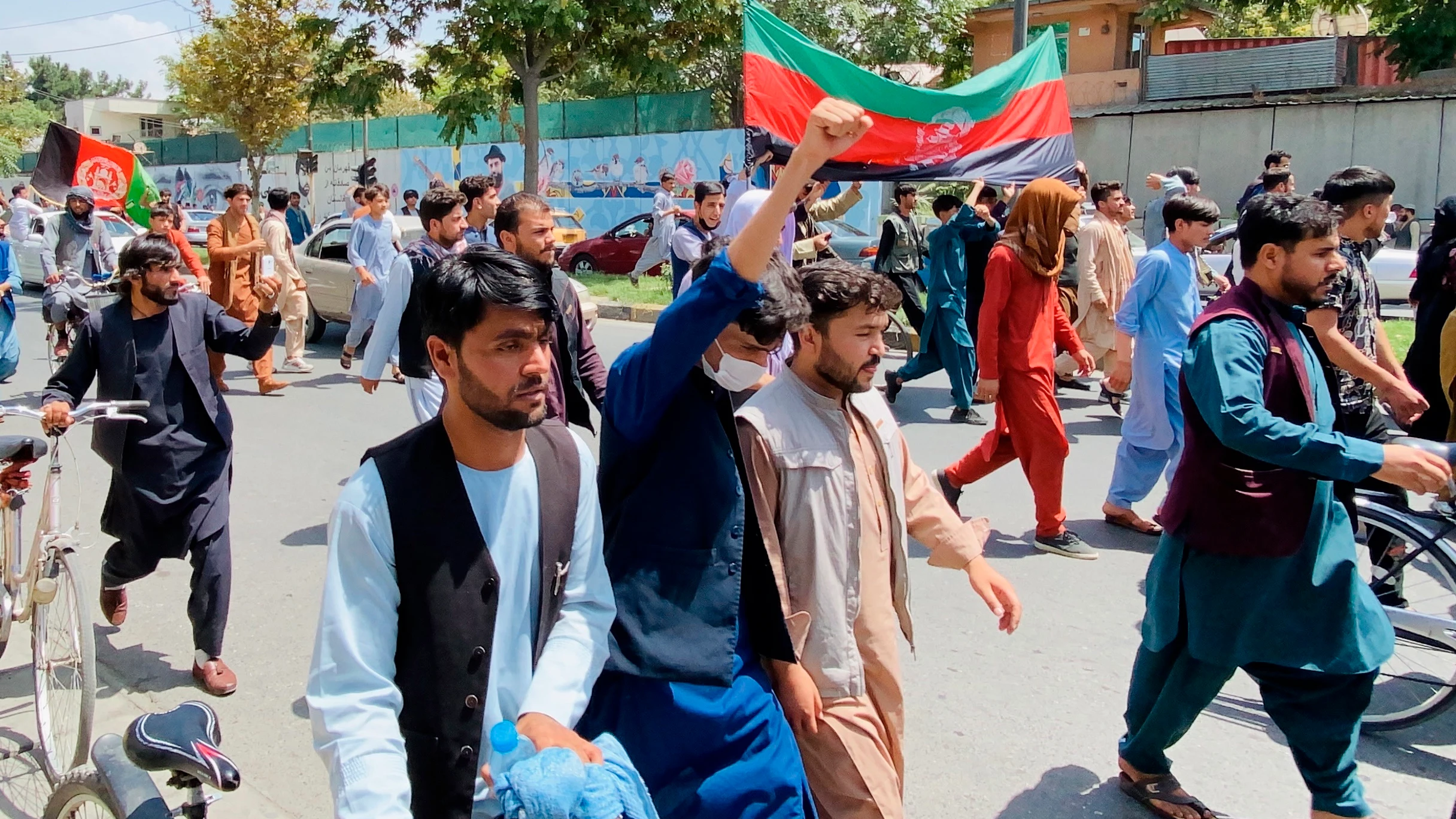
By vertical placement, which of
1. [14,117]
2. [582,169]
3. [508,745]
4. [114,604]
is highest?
[14,117]

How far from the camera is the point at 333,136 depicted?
36.0 meters

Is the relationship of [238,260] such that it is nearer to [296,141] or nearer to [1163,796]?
[1163,796]

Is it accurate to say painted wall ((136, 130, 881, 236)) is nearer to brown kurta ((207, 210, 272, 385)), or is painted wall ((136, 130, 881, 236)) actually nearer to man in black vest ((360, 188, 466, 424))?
brown kurta ((207, 210, 272, 385))

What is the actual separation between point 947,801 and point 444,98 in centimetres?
1793

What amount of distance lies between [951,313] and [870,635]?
23.1 ft

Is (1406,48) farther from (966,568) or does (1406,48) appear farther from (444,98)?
(966,568)

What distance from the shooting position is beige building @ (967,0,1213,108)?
31.6 meters

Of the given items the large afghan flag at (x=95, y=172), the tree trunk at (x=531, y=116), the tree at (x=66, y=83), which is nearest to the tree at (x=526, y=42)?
the tree trunk at (x=531, y=116)

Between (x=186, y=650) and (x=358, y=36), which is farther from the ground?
(x=358, y=36)

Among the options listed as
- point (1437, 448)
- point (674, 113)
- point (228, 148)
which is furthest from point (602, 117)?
point (1437, 448)

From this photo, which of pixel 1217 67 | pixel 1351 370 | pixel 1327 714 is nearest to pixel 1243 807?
pixel 1327 714

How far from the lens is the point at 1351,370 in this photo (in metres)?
4.16

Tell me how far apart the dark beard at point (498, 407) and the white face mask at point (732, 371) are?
0.51 metres

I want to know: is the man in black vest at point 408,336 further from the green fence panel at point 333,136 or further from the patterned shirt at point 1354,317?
the green fence panel at point 333,136
